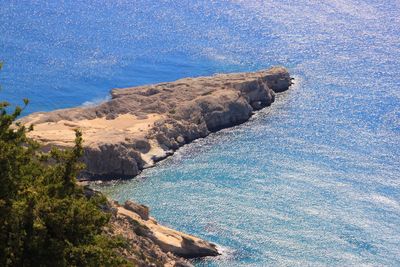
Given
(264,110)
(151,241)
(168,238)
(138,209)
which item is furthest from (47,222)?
(264,110)

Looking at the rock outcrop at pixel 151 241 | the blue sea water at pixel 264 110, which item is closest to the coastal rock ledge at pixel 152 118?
the blue sea water at pixel 264 110

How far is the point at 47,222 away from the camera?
32.0 m

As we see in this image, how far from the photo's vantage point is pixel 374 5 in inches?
5477

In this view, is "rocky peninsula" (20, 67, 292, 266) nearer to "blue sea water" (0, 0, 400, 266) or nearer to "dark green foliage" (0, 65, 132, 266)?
"blue sea water" (0, 0, 400, 266)

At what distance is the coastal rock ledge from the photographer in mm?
78250

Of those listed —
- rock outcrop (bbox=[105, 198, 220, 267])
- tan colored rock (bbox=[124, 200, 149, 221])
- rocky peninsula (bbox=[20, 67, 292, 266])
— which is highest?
rocky peninsula (bbox=[20, 67, 292, 266])

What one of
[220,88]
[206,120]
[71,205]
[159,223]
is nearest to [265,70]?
[220,88]

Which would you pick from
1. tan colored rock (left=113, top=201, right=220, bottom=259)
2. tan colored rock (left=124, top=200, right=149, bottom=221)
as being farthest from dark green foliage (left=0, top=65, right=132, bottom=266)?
tan colored rock (left=124, top=200, right=149, bottom=221)

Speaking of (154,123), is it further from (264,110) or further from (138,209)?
(138,209)

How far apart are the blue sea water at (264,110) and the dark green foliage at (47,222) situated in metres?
28.7

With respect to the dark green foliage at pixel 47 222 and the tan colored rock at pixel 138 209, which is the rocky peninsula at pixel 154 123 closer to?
the tan colored rock at pixel 138 209

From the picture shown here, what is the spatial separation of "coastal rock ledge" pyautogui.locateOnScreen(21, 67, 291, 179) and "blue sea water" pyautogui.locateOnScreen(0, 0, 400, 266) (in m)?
1.79

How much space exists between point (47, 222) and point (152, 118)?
188 feet

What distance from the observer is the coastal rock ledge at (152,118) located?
78.2 meters
